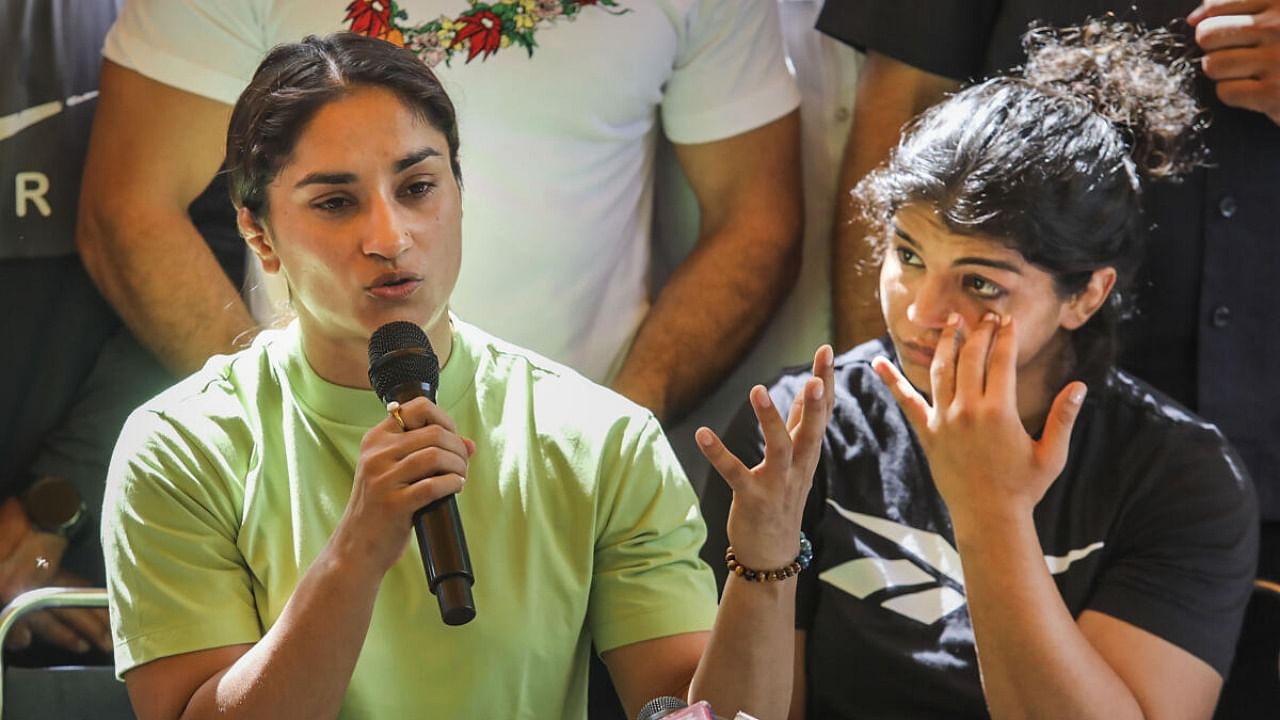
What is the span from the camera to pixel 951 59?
1969 mm

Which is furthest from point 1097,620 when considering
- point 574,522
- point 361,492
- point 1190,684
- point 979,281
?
point 361,492

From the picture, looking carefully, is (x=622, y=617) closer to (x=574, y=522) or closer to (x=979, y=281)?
(x=574, y=522)

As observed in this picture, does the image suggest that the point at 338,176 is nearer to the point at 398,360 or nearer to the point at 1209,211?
the point at 398,360

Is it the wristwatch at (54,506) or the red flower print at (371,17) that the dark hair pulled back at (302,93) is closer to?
the red flower print at (371,17)

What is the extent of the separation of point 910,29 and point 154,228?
0.97m

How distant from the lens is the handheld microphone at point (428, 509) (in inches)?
49.2

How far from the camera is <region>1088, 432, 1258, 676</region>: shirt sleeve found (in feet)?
5.94

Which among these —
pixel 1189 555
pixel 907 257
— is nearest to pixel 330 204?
pixel 907 257

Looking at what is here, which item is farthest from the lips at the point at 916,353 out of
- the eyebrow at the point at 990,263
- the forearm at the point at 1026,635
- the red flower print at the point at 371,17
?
the red flower print at the point at 371,17

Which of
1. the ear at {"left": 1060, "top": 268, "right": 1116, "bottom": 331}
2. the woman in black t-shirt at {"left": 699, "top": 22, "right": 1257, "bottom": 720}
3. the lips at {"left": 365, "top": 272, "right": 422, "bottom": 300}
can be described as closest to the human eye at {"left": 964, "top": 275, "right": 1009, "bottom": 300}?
the woman in black t-shirt at {"left": 699, "top": 22, "right": 1257, "bottom": 720}

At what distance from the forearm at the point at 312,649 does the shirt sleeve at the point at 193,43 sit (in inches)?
22.2

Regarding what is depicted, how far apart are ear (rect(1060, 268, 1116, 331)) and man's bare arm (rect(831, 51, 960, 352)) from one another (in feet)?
0.77

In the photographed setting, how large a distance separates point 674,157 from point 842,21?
0.30 metres

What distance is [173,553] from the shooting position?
4.87 feet
